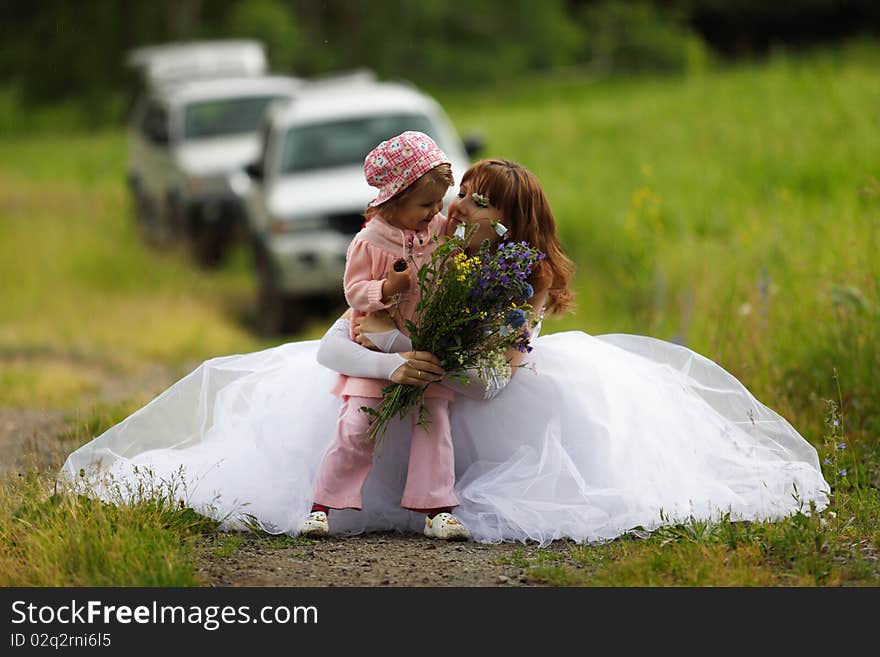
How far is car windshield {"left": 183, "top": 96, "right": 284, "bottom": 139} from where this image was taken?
52.1 feet

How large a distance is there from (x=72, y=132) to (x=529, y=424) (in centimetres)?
3412

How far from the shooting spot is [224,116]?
53.1 feet

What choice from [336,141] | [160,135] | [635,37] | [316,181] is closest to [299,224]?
[316,181]

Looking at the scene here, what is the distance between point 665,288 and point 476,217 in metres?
4.30

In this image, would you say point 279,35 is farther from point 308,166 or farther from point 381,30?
point 308,166

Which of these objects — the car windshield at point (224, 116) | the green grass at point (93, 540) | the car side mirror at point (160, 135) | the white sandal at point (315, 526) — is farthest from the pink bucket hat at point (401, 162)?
the car side mirror at point (160, 135)

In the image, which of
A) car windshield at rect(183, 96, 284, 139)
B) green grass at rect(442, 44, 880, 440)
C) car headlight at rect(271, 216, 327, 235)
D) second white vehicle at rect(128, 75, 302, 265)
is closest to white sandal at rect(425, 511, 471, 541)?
green grass at rect(442, 44, 880, 440)

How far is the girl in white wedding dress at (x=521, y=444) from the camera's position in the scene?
500 centimetres

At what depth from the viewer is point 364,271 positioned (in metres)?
4.95

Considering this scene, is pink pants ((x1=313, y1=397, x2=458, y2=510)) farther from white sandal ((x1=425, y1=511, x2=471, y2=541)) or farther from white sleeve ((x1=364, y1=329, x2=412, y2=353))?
white sleeve ((x1=364, y1=329, x2=412, y2=353))

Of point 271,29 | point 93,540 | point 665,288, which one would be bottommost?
point 93,540

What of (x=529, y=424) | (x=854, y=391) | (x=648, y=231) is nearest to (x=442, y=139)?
(x=648, y=231)

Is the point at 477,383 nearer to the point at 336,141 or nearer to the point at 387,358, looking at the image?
the point at 387,358

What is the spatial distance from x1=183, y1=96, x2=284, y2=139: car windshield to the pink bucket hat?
1122 centimetres
